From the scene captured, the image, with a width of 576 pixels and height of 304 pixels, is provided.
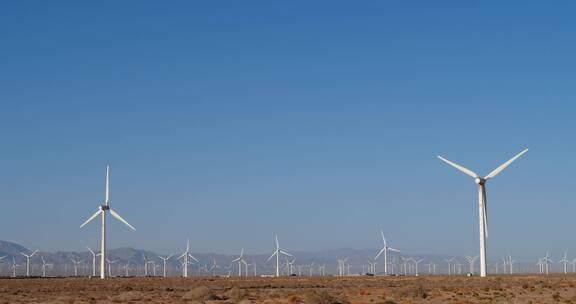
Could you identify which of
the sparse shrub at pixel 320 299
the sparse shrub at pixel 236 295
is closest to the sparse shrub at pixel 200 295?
the sparse shrub at pixel 236 295

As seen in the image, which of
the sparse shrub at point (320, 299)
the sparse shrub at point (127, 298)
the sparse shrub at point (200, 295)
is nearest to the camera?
the sparse shrub at point (320, 299)

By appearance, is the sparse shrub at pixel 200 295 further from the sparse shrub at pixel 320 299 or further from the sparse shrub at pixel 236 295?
the sparse shrub at pixel 320 299

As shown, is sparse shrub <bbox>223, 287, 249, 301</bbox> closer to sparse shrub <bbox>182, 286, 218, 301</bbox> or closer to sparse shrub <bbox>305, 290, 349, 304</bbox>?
sparse shrub <bbox>182, 286, 218, 301</bbox>

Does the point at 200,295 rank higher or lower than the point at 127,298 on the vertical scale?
higher

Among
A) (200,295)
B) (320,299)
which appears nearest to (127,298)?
(200,295)

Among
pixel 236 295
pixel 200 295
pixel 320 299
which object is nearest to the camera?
pixel 320 299

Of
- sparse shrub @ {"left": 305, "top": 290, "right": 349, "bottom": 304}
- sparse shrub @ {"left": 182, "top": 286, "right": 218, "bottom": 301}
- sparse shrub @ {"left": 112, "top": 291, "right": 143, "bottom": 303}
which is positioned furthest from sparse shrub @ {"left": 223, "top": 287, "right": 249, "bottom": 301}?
sparse shrub @ {"left": 305, "top": 290, "right": 349, "bottom": 304}

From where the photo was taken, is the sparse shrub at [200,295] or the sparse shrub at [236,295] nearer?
the sparse shrub at [200,295]

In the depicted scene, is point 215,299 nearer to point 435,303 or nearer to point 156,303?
point 156,303

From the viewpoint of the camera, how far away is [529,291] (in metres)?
75.4

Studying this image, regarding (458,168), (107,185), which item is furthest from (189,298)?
(107,185)

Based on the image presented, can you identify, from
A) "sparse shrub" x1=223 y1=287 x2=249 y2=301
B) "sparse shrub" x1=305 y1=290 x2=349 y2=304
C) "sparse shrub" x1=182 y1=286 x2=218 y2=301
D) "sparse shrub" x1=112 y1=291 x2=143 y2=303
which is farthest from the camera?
"sparse shrub" x1=223 y1=287 x2=249 y2=301

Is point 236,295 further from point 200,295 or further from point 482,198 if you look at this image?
point 482,198

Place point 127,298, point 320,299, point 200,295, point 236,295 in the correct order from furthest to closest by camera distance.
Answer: point 236,295 < point 127,298 < point 200,295 < point 320,299
